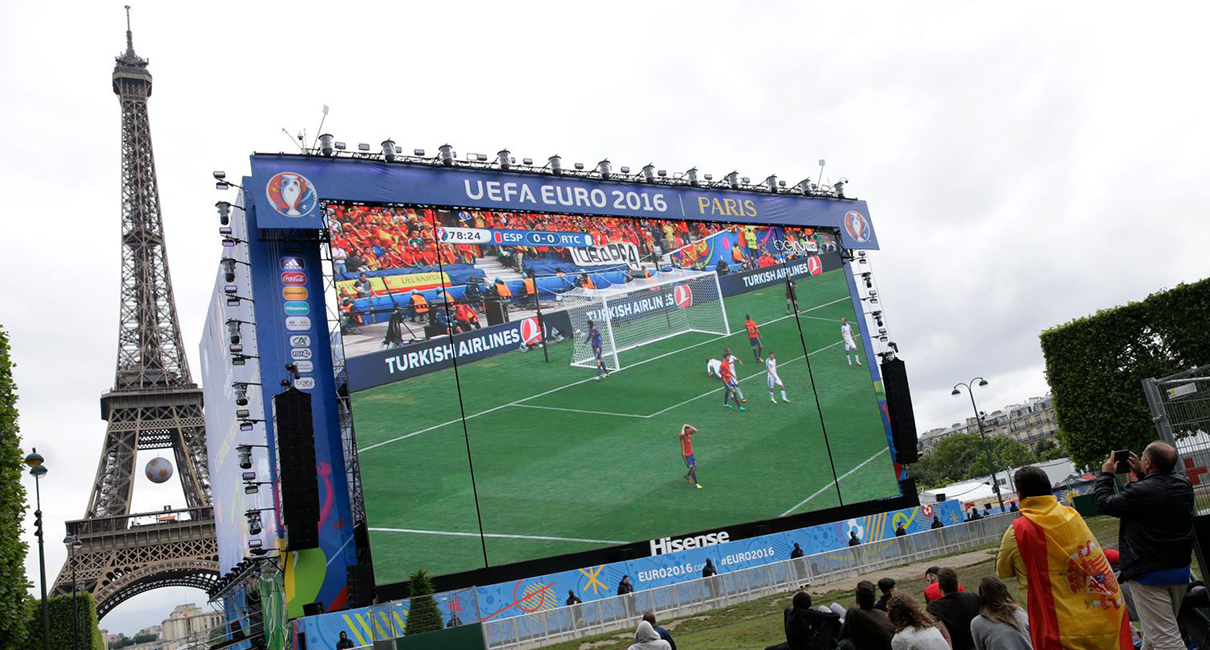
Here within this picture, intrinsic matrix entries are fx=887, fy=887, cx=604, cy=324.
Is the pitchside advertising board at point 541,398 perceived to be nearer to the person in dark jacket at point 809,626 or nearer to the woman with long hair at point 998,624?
the person in dark jacket at point 809,626

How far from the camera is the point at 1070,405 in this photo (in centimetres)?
2800

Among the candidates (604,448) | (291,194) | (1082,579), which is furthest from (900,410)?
(1082,579)

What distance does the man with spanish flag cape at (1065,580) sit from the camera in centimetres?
463

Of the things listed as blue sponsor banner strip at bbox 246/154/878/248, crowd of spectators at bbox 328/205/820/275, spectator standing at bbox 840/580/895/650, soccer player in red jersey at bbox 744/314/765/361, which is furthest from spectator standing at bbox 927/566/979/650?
soccer player in red jersey at bbox 744/314/765/361

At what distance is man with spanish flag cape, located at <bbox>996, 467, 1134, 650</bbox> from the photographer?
463 cm

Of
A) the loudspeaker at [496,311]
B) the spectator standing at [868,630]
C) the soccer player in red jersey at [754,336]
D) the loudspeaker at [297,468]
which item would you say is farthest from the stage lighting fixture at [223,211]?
the spectator standing at [868,630]

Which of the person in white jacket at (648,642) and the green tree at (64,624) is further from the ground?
the green tree at (64,624)

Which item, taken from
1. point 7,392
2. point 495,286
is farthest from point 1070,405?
A: point 7,392

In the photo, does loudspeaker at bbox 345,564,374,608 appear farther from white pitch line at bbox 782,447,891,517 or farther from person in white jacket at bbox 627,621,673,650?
person in white jacket at bbox 627,621,673,650

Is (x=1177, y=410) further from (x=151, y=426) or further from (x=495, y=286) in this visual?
(x=151, y=426)

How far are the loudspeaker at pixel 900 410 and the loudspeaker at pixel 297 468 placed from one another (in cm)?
2051

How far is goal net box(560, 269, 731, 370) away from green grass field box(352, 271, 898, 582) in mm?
380

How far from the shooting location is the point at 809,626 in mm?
7109

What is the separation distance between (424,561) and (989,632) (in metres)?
19.4
